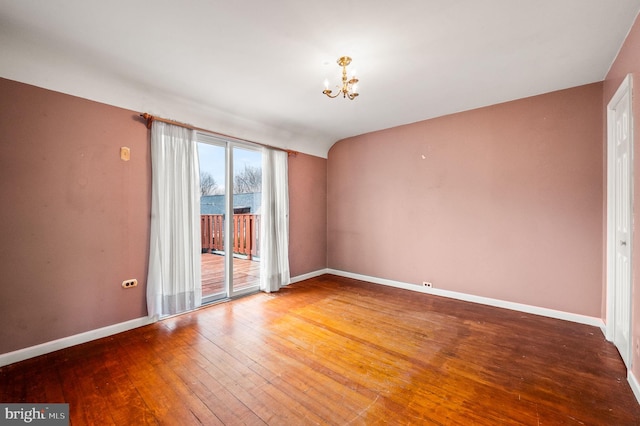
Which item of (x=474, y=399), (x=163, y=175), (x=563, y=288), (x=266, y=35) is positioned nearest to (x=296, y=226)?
(x=163, y=175)

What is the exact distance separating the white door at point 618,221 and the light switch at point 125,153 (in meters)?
4.65

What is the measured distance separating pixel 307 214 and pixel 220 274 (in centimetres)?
191

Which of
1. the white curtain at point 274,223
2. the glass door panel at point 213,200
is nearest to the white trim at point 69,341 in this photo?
the glass door panel at point 213,200

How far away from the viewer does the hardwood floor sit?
1.63 m

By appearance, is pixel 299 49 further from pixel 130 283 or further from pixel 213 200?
pixel 130 283

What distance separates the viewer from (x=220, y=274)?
4516 mm

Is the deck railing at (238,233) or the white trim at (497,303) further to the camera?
the deck railing at (238,233)

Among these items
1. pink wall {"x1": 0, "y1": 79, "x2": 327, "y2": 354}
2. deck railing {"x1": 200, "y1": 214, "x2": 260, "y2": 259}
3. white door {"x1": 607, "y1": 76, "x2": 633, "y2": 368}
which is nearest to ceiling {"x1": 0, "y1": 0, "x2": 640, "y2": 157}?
pink wall {"x1": 0, "y1": 79, "x2": 327, "y2": 354}

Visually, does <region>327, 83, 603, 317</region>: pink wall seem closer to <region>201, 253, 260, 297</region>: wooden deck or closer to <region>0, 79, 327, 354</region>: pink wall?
<region>201, 253, 260, 297</region>: wooden deck

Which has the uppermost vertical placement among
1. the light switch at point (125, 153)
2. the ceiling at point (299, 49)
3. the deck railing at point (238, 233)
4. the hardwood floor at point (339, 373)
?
the ceiling at point (299, 49)

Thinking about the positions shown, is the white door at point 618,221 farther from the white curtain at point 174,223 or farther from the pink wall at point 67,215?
the pink wall at point 67,215

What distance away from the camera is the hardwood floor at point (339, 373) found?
64.4 inches

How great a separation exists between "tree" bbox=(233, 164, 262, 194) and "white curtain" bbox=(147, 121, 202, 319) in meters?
0.70

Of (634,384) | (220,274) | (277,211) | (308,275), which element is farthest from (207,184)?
(634,384)
